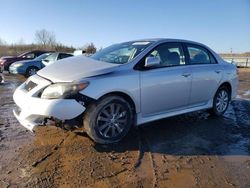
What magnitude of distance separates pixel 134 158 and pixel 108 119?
0.74 meters

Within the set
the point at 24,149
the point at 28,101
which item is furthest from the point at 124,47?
the point at 24,149

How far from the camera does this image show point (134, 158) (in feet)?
14.2

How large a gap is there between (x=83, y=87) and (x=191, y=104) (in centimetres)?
250

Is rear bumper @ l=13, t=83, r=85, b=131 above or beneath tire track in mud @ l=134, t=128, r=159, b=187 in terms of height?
above

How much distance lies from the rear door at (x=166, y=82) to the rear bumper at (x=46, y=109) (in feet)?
3.97

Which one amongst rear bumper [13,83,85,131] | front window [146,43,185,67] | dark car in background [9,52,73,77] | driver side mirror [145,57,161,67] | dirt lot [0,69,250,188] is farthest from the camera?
dark car in background [9,52,73,77]

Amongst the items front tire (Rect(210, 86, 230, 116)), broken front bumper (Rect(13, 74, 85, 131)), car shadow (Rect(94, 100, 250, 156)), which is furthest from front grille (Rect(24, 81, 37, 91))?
front tire (Rect(210, 86, 230, 116))

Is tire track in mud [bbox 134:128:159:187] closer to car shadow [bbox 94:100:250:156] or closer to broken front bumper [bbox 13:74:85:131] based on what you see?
car shadow [bbox 94:100:250:156]

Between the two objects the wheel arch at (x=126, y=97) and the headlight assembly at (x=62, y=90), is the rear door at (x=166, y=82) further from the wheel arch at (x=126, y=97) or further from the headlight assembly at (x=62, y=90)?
the headlight assembly at (x=62, y=90)

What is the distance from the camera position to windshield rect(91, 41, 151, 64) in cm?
530

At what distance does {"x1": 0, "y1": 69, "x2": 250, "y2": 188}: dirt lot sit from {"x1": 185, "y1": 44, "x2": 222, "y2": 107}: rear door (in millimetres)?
602

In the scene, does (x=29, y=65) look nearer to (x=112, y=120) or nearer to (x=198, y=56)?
(x=198, y=56)

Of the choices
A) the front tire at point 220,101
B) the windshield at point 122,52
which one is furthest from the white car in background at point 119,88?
the front tire at point 220,101

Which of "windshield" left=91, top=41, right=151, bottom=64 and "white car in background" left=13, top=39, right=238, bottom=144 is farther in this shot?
"windshield" left=91, top=41, right=151, bottom=64
